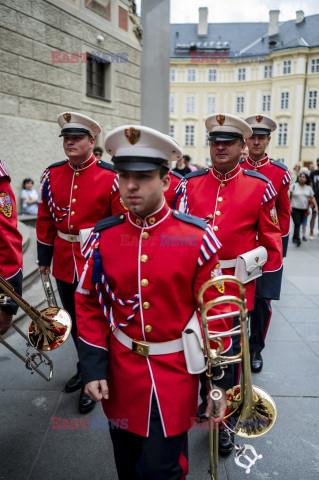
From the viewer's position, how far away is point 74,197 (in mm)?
3393

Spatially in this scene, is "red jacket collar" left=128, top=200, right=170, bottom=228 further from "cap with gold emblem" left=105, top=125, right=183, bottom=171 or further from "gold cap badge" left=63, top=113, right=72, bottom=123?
"gold cap badge" left=63, top=113, right=72, bottom=123

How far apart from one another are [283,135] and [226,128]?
43.2 metres

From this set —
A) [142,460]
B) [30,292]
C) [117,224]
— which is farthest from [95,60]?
[142,460]

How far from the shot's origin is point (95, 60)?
11430 mm

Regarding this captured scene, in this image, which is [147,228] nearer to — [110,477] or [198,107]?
[110,477]

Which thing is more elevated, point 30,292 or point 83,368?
point 83,368

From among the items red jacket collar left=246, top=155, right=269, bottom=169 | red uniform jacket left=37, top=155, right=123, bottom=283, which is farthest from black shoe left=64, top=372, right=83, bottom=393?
red jacket collar left=246, top=155, right=269, bottom=169

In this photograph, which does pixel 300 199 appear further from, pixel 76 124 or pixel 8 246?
pixel 8 246

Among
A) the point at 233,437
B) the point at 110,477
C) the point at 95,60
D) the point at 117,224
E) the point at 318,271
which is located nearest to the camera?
the point at 117,224

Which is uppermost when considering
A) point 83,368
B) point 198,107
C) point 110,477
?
point 198,107

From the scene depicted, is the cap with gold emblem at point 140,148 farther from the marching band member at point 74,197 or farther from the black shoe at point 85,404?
the black shoe at point 85,404

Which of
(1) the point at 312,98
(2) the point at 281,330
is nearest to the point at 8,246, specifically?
(2) the point at 281,330

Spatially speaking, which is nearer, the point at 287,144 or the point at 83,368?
the point at 83,368

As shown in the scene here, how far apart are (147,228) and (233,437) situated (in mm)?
1910
